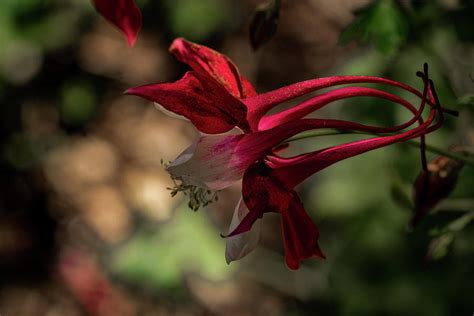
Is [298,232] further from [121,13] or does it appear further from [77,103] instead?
[77,103]

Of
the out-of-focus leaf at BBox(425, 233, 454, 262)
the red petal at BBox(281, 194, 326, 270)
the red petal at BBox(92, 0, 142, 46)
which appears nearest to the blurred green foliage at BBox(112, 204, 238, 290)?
the out-of-focus leaf at BBox(425, 233, 454, 262)

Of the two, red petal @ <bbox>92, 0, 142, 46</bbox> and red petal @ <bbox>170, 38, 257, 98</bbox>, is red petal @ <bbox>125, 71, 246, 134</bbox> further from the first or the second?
red petal @ <bbox>92, 0, 142, 46</bbox>

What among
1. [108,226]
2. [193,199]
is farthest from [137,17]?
[108,226]

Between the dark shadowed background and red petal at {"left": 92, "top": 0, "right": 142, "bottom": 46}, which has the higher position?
red petal at {"left": 92, "top": 0, "right": 142, "bottom": 46}

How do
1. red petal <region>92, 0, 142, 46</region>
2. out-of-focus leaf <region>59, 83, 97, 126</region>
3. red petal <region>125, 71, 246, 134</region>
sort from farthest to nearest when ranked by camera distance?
out-of-focus leaf <region>59, 83, 97, 126</region>
red petal <region>92, 0, 142, 46</region>
red petal <region>125, 71, 246, 134</region>

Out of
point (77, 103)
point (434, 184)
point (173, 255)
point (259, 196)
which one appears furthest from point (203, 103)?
point (77, 103)

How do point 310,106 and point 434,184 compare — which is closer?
point 310,106

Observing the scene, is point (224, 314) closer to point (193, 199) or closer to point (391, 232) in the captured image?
point (391, 232)

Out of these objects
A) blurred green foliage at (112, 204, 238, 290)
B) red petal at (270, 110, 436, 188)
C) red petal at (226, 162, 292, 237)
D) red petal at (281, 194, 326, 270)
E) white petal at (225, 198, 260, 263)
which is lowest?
blurred green foliage at (112, 204, 238, 290)
